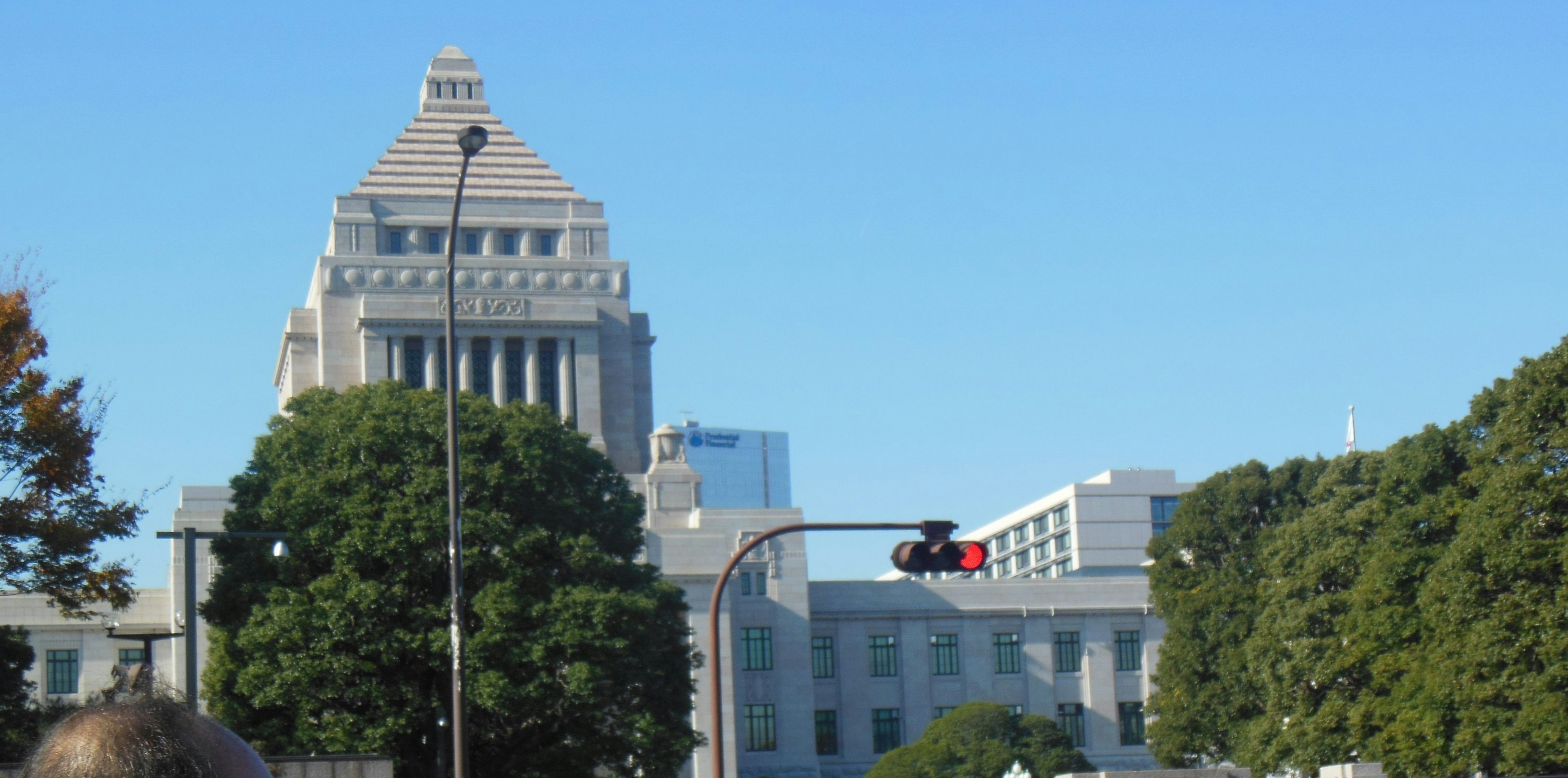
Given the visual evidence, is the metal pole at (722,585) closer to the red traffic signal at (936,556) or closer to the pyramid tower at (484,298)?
the red traffic signal at (936,556)

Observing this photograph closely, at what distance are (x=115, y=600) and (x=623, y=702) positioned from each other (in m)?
13.5

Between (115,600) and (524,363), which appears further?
(524,363)

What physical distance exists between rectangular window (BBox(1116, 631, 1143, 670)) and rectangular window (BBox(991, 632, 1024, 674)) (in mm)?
4992

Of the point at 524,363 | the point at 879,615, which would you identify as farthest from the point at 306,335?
the point at 879,615

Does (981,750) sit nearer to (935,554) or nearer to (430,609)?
(430,609)

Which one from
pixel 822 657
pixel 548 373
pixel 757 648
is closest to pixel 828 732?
pixel 822 657

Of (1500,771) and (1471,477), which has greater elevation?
(1471,477)

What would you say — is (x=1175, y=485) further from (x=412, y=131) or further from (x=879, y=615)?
(x=412, y=131)

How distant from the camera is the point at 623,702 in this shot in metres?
44.6

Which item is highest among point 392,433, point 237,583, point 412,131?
point 412,131

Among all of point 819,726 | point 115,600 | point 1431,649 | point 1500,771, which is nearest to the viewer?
point 115,600

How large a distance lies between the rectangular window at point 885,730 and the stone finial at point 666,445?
15.5m

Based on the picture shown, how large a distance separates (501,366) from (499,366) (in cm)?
9

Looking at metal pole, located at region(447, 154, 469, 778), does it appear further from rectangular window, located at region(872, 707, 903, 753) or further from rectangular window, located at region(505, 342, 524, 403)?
rectangular window, located at region(872, 707, 903, 753)
